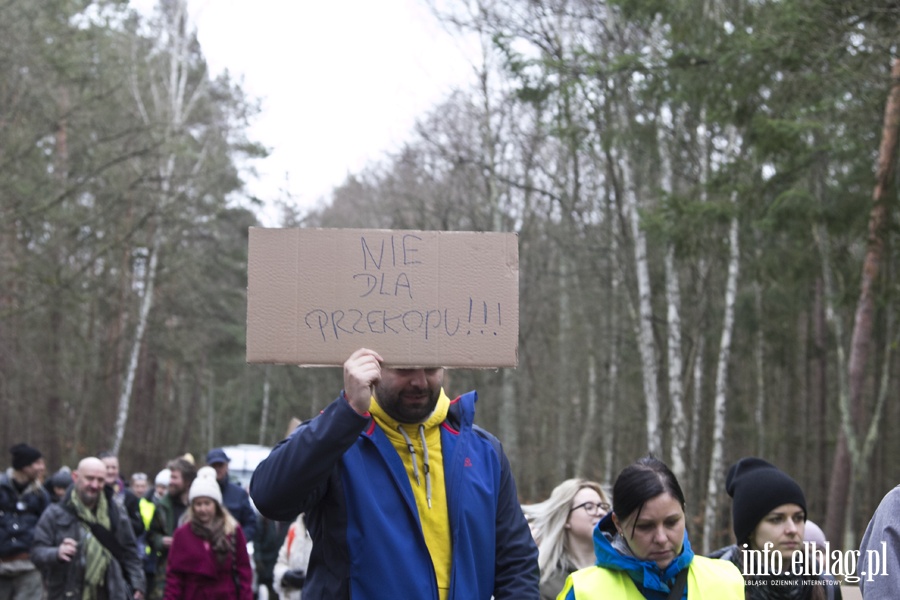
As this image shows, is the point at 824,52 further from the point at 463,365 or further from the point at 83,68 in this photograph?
the point at 83,68

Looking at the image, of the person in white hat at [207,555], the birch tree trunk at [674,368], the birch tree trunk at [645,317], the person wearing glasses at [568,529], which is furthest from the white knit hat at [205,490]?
the birch tree trunk at [645,317]

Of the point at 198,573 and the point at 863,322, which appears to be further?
the point at 863,322

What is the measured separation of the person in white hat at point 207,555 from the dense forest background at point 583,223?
6780mm

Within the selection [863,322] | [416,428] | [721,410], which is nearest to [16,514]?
[416,428]

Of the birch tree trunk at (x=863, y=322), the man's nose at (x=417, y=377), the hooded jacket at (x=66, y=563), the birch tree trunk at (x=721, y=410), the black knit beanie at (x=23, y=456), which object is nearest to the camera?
the man's nose at (x=417, y=377)

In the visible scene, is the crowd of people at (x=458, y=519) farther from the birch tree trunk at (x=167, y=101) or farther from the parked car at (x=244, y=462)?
the birch tree trunk at (x=167, y=101)

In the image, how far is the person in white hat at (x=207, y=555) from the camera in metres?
8.22

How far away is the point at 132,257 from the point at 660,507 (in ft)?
93.9

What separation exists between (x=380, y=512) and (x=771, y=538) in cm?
199

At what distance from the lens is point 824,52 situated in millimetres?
10352

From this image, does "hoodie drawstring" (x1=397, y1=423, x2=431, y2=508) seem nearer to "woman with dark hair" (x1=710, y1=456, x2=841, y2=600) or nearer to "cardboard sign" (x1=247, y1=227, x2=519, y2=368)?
"cardboard sign" (x1=247, y1=227, x2=519, y2=368)

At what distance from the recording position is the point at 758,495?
191 inches

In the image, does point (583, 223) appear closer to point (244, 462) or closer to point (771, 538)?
point (244, 462)

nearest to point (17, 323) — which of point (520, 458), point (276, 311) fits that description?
point (520, 458)
